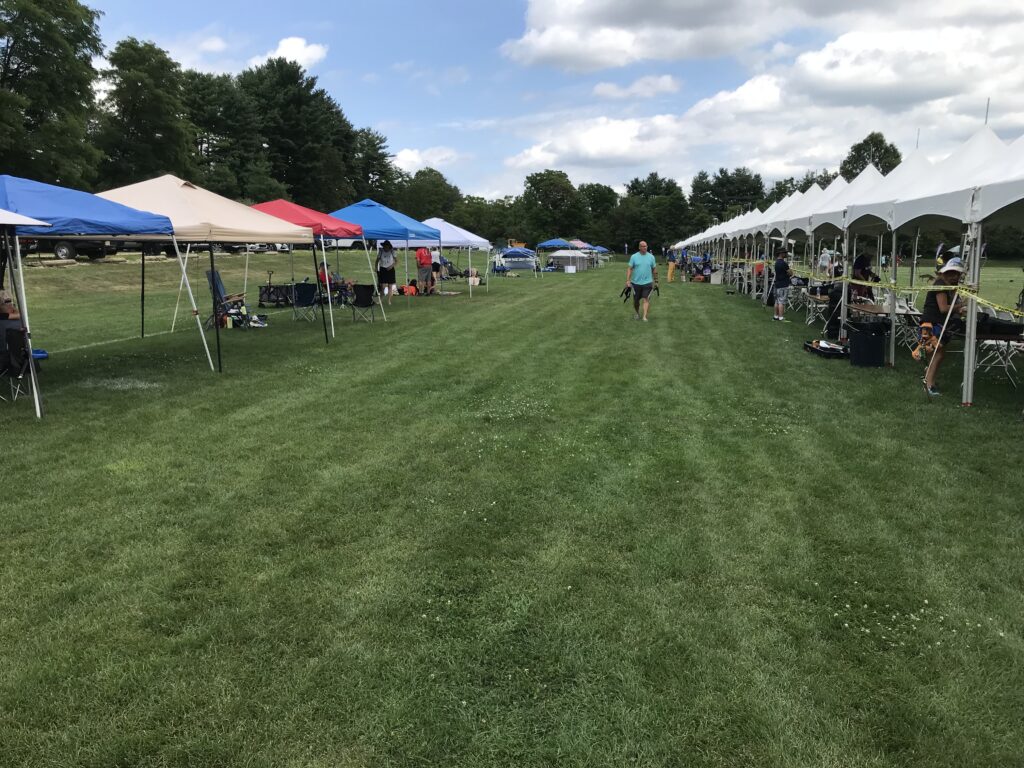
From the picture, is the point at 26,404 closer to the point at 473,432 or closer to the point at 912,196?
the point at 473,432

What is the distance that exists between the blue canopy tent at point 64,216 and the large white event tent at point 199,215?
62 centimetres

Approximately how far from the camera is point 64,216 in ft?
21.5

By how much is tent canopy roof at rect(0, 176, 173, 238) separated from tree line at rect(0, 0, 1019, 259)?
29000 mm

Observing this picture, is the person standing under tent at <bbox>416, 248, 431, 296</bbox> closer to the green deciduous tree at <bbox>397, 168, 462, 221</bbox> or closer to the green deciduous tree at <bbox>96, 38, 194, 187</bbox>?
the green deciduous tree at <bbox>96, 38, 194, 187</bbox>

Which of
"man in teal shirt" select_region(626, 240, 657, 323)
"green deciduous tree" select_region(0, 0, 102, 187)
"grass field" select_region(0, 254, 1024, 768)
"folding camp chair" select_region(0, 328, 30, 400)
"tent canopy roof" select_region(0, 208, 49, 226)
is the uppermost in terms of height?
"green deciduous tree" select_region(0, 0, 102, 187)

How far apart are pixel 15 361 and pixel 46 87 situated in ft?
114

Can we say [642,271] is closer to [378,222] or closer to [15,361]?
[378,222]

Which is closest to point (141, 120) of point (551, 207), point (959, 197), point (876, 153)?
point (959, 197)

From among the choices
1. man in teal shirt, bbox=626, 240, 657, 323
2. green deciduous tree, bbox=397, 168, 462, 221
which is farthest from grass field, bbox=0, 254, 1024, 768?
green deciduous tree, bbox=397, 168, 462, 221

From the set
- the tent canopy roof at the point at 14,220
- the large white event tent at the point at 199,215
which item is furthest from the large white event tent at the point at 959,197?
the tent canopy roof at the point at 14,220

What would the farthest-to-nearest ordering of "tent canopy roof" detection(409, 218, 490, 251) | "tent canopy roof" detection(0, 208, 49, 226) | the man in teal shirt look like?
"tent canopy roof" detection(409, 218, 490, 251)
the man in teal shirt
"tent canopy roof" detection(0, 208, 49, 226)

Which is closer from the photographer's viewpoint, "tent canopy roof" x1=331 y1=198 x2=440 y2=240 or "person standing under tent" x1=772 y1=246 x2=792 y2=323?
"tent canopy roof" x1=331 y1=198 x2=440 y2=240

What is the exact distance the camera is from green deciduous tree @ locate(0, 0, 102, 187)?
30766 millimetres

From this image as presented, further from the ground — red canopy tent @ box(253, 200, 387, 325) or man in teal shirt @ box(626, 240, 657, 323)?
red canopy tent @ box(253, 200, 387, 325)
